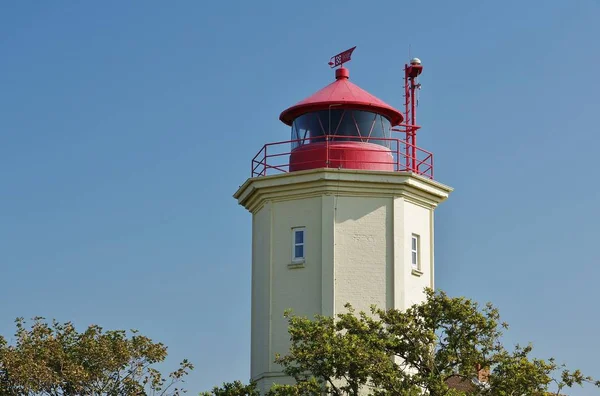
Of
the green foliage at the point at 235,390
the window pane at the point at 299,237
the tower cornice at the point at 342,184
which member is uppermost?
the tower cornice at the point at 342,184

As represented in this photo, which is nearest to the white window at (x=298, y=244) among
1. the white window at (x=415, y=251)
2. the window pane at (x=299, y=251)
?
the window pane at (x=299, y=251)

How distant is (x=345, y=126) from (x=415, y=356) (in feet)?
21.8

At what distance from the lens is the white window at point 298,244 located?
26.4 m

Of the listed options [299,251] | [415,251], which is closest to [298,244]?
[299,251]

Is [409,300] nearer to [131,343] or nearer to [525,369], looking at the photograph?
[525,369]

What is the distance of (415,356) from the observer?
2288 cm

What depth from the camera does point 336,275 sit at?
2583 cm

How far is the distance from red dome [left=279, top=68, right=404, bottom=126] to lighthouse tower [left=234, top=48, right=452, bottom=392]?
3 centimetres

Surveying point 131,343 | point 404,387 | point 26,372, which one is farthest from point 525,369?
point 26,372

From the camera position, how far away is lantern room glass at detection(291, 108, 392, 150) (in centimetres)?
2672

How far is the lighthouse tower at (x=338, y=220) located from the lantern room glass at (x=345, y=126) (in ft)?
0.08

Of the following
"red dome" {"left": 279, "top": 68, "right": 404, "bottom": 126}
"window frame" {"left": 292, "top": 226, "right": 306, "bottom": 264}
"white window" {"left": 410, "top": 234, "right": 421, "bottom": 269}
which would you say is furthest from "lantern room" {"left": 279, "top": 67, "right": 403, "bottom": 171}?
"white window" {"left": 410, "top": 234, "right": 421, "bottom": 269}

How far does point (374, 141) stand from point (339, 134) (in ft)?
3.03

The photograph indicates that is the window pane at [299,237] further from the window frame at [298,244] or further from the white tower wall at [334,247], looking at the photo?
the white tower wall at [334,247]
